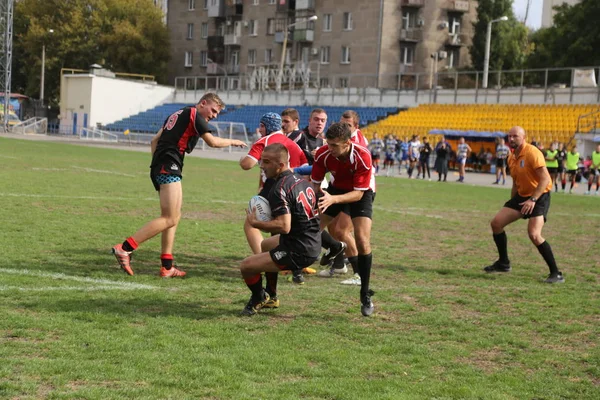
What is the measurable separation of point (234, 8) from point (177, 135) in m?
70.0

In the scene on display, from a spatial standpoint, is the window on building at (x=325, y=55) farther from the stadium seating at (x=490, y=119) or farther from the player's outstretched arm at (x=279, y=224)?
the player's outstretched arm at (x=279, y=224)

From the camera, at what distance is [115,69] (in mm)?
81500

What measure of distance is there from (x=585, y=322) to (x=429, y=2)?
61.0 m

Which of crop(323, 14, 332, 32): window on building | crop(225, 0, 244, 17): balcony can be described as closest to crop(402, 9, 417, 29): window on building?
crop(323, 14, 332, 32): window on building

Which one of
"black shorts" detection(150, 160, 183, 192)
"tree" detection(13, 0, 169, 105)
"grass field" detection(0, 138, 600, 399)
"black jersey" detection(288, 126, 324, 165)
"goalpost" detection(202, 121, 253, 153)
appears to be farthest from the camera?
"tree" detection(13, 0, 169, 105)

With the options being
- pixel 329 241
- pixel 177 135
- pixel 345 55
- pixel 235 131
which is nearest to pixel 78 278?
pixel 177 135

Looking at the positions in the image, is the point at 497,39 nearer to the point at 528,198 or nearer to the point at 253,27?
the point at 253,27

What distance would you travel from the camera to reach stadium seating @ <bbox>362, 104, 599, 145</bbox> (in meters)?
40.6

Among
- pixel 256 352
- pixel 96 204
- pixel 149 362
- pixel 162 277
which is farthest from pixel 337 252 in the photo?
pixel 96 204

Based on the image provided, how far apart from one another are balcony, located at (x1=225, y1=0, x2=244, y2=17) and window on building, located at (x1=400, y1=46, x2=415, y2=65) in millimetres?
18308

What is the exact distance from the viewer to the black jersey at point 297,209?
7211 millimetres

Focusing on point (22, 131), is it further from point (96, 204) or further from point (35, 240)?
point (35, 240)

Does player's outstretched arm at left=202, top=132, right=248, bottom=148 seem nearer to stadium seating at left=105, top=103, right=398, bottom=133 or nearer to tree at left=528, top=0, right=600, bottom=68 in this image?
stadium seating at left=105, top=103, right=398, bottom=133

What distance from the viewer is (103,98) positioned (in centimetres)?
6894
